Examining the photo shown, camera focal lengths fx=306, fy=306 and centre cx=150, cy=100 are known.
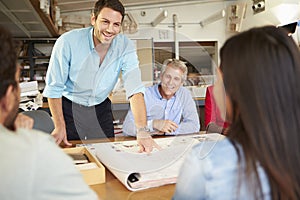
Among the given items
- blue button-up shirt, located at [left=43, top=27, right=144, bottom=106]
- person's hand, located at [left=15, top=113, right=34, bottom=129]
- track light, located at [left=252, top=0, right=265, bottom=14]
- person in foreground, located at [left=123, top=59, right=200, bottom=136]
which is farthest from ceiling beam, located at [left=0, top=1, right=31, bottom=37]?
track light, located at [left=252, top=0, right=265, bottom=14]

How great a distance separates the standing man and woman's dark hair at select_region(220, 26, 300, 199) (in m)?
→ 0.97

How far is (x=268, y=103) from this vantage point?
1.94 ft

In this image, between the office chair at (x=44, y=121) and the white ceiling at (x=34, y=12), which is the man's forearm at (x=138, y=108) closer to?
the office chair at (x=44, y=121)

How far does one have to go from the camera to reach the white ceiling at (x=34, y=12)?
3.88 metres

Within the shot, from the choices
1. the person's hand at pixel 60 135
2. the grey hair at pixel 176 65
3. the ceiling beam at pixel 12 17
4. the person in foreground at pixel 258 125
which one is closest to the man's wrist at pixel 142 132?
the person's hand at pixel 60 135

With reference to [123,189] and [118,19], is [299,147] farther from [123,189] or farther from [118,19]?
[118,19]

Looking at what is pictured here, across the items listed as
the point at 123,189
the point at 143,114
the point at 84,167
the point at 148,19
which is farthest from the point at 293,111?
the point at 148,19

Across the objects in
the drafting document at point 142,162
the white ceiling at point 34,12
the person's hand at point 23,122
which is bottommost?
the drafting document at point 142,162

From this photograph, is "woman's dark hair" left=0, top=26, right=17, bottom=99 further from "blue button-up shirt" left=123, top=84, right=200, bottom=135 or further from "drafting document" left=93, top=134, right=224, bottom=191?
"blue button-up shirt" left=123, top=84, right=200, bottom=135

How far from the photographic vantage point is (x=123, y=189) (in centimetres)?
93

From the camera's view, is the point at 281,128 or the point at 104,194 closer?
the point at 281,128

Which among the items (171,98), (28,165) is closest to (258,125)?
(28,165)

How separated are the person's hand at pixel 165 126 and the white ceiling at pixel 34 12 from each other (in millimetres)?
1869

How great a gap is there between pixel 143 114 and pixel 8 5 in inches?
124
